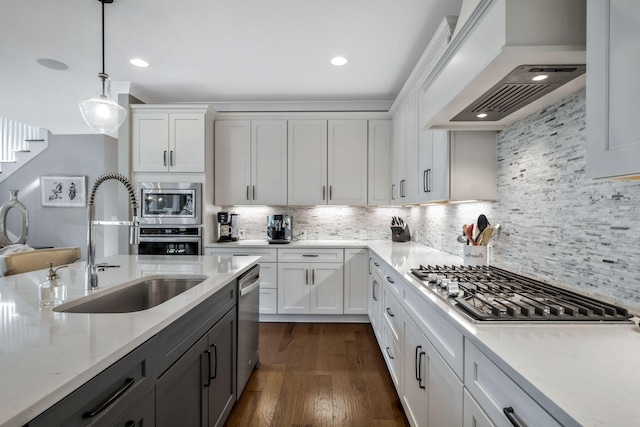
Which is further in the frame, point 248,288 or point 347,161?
point 347,161

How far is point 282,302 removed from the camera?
3.70m

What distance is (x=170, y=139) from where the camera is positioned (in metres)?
3.68

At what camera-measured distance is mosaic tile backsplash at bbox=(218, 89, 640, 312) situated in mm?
1175

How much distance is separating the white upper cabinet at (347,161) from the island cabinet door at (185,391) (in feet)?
8.80

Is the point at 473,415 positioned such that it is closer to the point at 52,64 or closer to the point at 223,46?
the point at 223,46

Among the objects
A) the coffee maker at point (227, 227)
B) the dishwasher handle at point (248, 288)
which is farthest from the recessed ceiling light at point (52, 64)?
the dishwasher handle at point (248, 288)

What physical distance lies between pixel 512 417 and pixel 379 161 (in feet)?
11.0

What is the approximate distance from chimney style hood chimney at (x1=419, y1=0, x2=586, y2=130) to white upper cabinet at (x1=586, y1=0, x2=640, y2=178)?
183 millimetres

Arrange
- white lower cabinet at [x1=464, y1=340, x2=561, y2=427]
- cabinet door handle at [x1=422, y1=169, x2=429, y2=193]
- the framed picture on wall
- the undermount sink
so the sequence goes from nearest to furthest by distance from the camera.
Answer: white lower cabinet at [x1=464, y1=340, x2=561, y2=427] → the undermount sink → cabinet door handle at [x1=422, y1=169, x2=429, y2=193] → the framed picture on wall

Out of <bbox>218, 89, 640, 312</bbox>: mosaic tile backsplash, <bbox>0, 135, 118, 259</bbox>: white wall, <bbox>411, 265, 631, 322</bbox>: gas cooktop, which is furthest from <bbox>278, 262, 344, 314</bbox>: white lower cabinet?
<bbox>0, 135, 118, 259</bbox>: white wall

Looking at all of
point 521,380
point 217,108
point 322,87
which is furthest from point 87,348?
point 217,108

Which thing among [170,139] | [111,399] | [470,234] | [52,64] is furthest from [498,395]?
[52,64]

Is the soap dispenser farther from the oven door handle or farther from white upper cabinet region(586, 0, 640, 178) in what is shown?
the oven door handle

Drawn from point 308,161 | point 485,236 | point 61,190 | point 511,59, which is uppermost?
point 308,161
